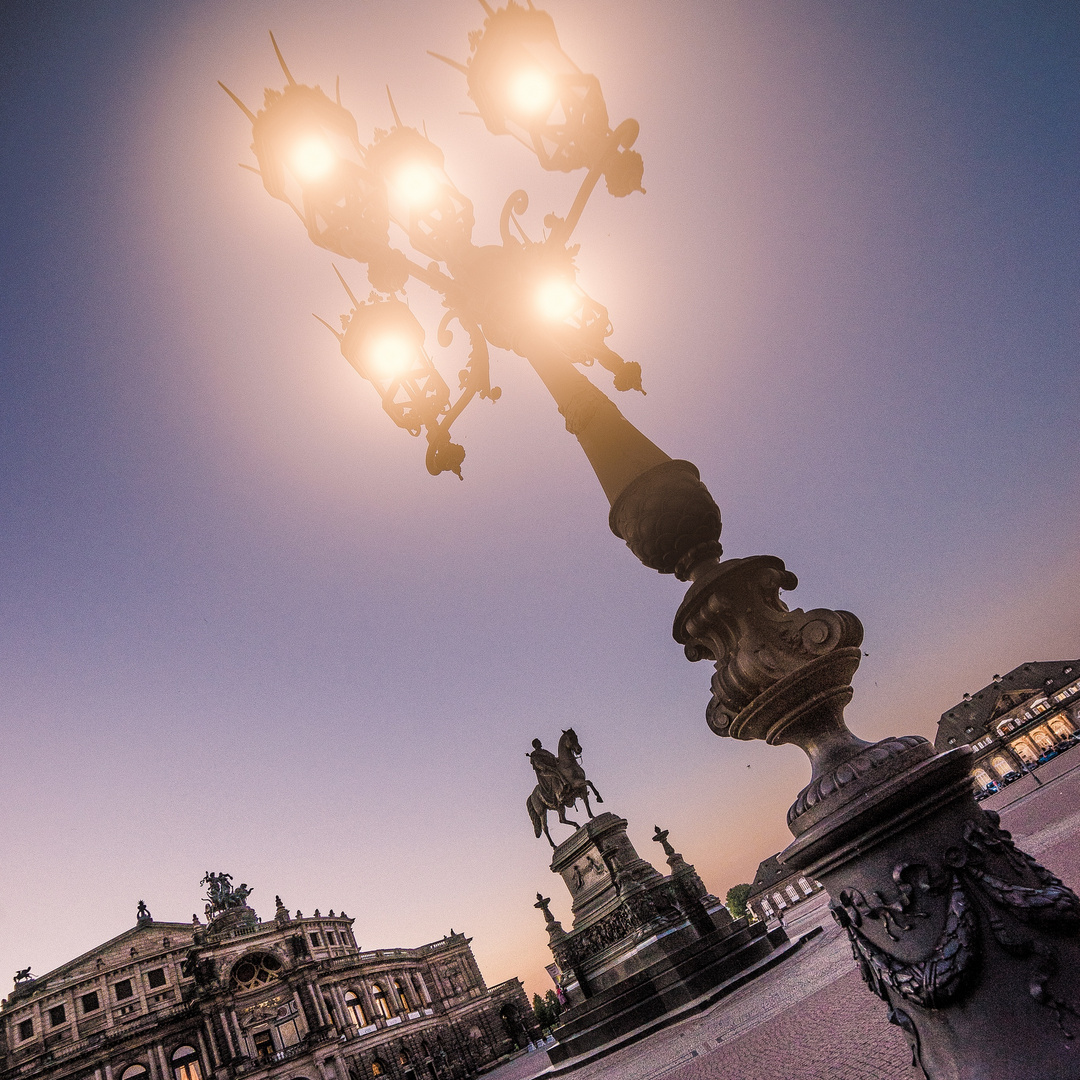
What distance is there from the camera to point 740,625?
2420mm

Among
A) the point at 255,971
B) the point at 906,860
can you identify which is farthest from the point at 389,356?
the point at 255,971

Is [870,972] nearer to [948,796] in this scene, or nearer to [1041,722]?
[948,796]

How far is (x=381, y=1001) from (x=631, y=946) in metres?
43.8

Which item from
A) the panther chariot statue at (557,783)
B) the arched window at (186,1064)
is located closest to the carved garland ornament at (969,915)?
the panther chariot statue at (557,783)

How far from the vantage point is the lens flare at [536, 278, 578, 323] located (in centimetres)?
438

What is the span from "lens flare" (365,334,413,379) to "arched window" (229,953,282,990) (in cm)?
4617

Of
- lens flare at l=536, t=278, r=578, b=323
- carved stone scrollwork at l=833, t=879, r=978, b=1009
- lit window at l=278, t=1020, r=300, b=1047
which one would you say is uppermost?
lens flare at l=536, t=278, r=578, b=323

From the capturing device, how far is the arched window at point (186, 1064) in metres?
33.8

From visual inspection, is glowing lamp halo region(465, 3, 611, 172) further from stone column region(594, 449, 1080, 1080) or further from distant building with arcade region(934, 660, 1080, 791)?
distant building with arcade region(934, 660, 1080, 791)

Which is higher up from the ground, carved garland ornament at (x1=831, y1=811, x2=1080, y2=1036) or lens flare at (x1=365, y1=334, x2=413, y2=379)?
lens flare at (x1=365, y1=334, x2=413, y2=379)

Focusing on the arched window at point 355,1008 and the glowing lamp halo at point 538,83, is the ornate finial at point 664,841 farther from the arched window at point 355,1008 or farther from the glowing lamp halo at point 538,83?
the arched window at point 355,1008

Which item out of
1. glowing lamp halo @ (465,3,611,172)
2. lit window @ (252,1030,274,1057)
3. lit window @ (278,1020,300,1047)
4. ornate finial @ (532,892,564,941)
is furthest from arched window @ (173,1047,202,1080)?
glowing lamp halo @ (465,3,611,172)

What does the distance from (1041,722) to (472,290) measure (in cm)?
8860

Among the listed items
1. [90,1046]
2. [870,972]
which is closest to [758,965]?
[870,972]
